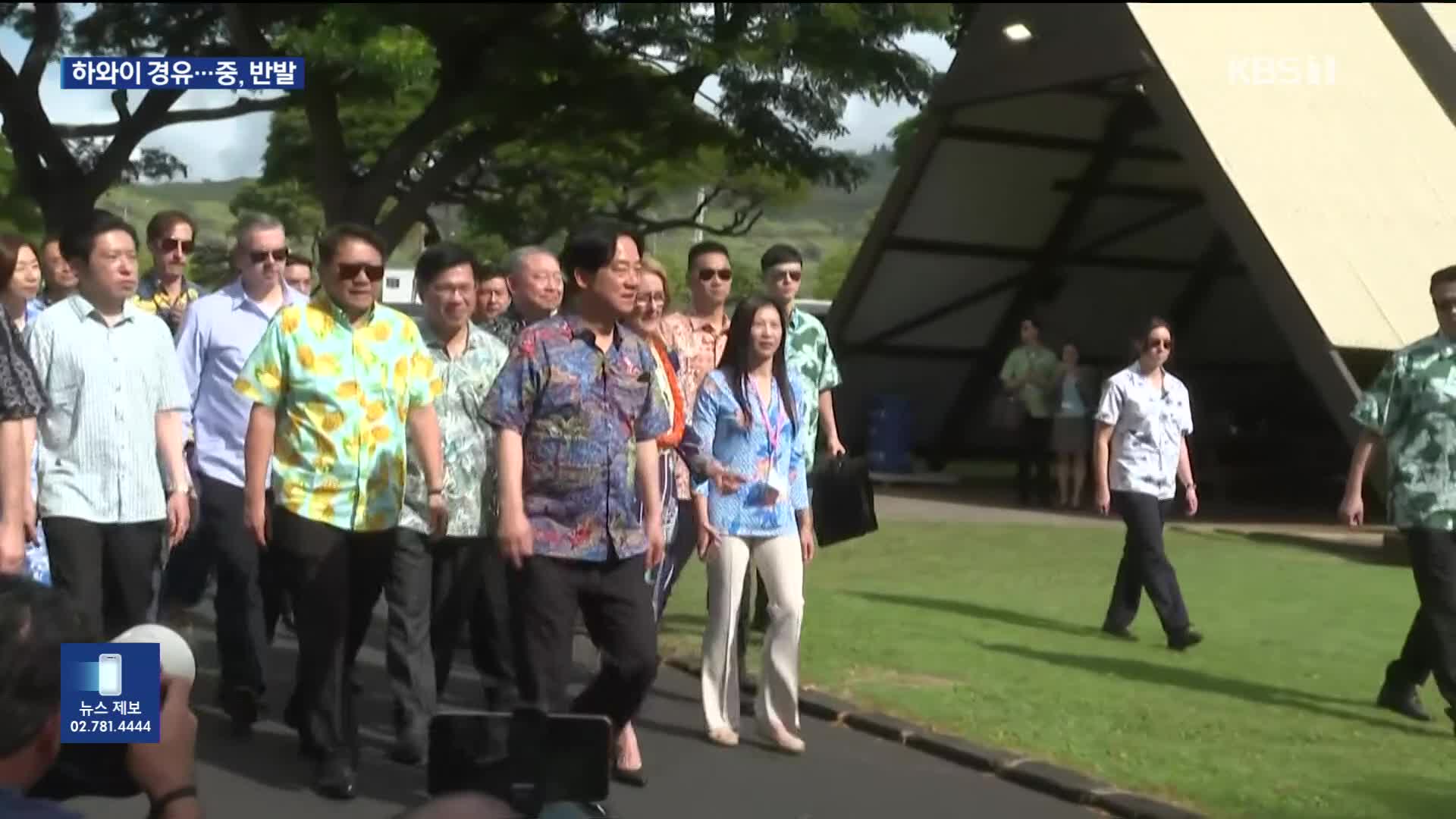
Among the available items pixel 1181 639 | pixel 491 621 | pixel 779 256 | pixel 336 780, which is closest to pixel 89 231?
pixel 336 780

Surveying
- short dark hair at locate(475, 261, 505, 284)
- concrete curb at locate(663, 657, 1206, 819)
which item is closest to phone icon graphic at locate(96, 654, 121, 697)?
concrete curb at locate(663, 657, 1206, 819)

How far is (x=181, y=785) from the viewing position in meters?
3.15

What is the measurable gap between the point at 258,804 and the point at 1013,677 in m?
4.30

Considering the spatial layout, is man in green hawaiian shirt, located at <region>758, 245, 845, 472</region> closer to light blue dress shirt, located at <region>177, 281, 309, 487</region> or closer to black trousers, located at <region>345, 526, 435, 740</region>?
black trousers, located at <region>345, 526, 435, 740</region>

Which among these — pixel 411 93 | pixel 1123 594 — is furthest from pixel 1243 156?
pixel 411 93

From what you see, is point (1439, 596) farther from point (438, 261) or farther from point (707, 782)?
point (438, 261)

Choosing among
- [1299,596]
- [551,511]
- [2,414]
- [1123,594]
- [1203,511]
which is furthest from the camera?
[1203,511]

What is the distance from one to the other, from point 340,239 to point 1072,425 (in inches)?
593

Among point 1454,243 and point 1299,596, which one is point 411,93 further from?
point 1299,596

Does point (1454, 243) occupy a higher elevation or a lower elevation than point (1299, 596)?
higher

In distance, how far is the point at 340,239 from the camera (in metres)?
7.29

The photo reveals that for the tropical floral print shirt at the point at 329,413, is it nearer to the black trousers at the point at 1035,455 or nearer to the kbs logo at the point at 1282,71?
the kbs logo at the point at 1282,71

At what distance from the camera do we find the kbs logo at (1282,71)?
1812 cm

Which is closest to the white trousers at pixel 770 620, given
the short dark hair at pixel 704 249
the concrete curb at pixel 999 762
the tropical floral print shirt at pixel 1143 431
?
the concrete curb at pixel 999 762
